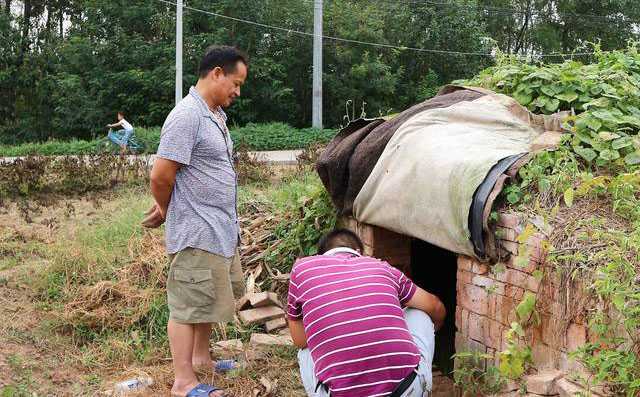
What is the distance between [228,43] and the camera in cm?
2327

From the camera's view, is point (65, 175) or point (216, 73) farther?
point (65, 175)

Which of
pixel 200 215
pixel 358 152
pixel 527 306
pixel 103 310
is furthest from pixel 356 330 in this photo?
pixel 103 310

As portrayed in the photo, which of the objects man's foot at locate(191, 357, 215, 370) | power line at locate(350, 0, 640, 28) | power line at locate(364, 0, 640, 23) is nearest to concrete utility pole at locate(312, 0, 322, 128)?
power line at locate(350, 0, 640, 28)

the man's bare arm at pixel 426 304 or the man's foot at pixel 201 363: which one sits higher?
the man's bare arm at pixel 426 304

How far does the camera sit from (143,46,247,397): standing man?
3748mm

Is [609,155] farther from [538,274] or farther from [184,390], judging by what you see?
[184,390]

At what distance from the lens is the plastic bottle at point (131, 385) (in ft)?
13.4

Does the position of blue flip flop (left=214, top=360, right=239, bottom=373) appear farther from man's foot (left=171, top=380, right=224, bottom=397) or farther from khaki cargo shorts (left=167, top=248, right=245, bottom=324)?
khaki cargo shorts (left=167, top=248, right=245, bottom=324)

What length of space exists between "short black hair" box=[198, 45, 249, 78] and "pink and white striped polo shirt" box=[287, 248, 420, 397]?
136 cm

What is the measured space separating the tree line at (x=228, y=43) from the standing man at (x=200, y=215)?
20163 millimetres

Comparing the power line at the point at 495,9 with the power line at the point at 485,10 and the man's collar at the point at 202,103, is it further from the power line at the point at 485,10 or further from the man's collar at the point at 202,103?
Result: the man's collar at the point at 202,103

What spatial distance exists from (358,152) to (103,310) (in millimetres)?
2269

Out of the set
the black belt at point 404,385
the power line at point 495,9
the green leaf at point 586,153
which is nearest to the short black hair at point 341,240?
the black belt at point 404,385

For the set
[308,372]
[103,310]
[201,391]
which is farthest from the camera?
[103,310]
